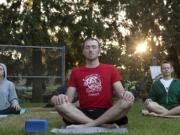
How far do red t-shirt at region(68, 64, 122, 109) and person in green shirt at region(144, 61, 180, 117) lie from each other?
2569 millimetres

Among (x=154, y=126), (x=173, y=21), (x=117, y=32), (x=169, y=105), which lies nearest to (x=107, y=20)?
(x=117, y=32)

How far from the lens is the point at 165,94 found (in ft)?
30.7

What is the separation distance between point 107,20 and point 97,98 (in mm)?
16337

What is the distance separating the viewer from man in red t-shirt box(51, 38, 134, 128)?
650 centimetres

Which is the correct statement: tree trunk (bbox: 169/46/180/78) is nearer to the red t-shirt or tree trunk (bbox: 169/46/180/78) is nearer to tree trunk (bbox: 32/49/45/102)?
tree trunk (bbox: 32/49/45/102)

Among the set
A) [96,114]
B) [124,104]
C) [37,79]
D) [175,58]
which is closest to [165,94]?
[96,114]

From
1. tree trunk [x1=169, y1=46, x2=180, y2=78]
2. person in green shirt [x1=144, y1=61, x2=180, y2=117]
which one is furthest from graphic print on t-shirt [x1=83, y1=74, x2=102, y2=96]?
tree trunk [x1=169, y1=46, x2=180, y2=78]

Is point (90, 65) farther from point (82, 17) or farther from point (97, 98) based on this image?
point (82, 17)

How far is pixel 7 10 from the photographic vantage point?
21.1 m

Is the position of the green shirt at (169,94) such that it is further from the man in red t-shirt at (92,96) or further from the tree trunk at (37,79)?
the tree trunk at (37,79)

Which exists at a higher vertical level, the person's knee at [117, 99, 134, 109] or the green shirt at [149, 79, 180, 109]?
the person's knee at [117, 99, 134, 109]

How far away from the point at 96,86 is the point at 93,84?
0.05m

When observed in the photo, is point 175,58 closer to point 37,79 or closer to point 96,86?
point 37,79

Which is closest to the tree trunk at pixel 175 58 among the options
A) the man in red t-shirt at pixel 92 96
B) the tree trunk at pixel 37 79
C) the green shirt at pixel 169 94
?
the tree trunk at pixel 37 79
